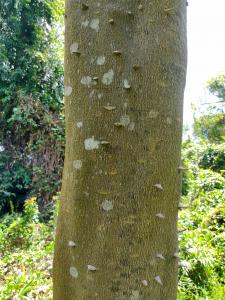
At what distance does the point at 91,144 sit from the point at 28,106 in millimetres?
6075

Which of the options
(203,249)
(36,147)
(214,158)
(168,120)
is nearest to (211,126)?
(214,158)

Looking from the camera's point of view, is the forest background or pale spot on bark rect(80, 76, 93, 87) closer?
pale spot on bark rect(80, 76, 93, 87)

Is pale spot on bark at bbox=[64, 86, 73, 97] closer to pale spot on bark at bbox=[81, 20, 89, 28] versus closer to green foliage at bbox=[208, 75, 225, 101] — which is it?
pale spot on bark at bbox=[81, 20, 89, 28]

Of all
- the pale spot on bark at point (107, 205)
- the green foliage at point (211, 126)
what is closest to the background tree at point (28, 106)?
the pale spot on bark at point (107, 205)

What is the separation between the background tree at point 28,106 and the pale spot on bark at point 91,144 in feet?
18.1

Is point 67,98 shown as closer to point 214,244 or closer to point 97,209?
point 97,209

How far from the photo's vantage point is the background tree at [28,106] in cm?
670

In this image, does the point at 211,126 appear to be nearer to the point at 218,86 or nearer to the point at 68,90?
the point at 218,86

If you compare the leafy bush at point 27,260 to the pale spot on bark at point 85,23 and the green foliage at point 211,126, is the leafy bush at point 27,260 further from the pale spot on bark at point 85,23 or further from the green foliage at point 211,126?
the green foliage at point 211,126

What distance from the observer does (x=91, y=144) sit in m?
1.07

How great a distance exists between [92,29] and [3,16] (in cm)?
701

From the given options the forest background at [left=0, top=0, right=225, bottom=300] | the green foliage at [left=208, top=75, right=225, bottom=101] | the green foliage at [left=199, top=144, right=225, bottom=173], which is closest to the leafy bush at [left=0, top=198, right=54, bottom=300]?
the forest background at [left=0, top=0, right=225, bottom=300]

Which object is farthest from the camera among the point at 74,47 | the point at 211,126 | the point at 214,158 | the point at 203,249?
the point at 211,126

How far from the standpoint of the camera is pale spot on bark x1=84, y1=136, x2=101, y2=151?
41.7 inches
